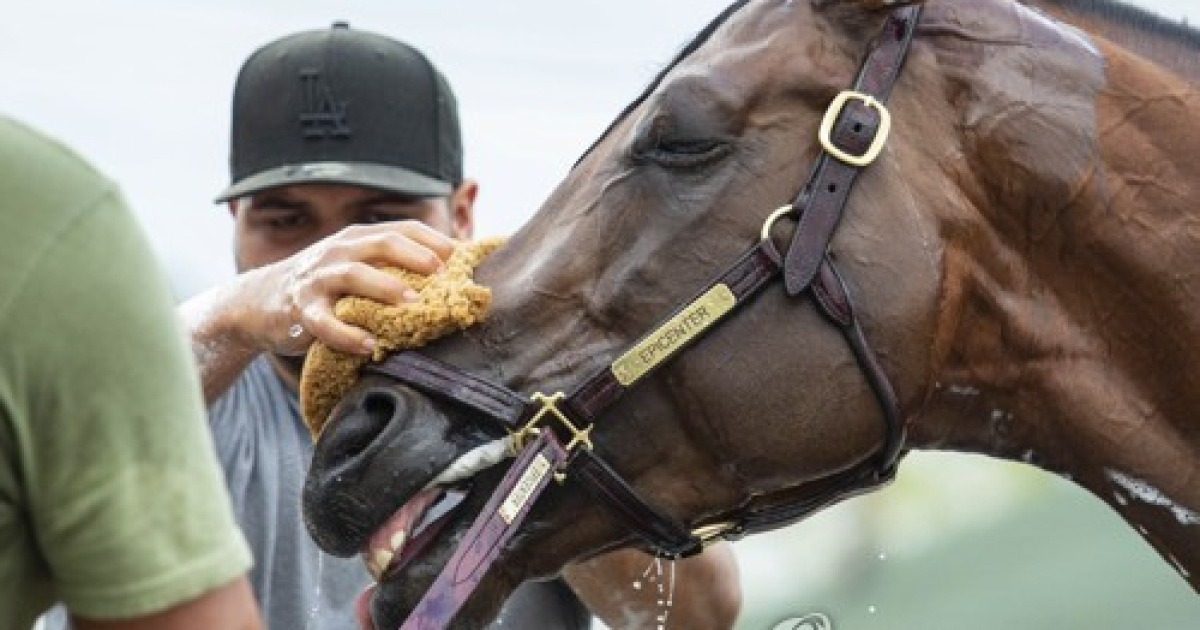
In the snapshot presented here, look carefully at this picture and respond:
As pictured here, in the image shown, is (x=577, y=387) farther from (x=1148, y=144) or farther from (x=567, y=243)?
(x=1148, y=144)

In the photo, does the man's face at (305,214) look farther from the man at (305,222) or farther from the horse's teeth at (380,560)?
the horse's teeth at (380,560)

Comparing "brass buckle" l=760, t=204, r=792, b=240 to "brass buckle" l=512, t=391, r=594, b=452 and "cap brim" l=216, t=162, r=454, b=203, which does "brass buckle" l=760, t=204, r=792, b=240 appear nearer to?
"brass buckle" l=512, t=391, r=594, b=452

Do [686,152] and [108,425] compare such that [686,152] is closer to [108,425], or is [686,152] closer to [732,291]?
[732,291]

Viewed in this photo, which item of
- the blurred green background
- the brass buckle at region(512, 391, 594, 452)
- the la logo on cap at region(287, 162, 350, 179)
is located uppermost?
the brass buckle at region(512, 391, 594, 452)

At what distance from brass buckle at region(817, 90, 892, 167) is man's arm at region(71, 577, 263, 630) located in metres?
1.43

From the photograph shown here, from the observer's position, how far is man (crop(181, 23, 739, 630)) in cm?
321

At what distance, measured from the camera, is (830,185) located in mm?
2617

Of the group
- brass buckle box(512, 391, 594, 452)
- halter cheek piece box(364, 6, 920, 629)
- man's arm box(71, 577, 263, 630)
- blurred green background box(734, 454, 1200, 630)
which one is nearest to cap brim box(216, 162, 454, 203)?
halter cheek piece box(364, 6, 920, 629)

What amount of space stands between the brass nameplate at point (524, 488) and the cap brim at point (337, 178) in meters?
1.09

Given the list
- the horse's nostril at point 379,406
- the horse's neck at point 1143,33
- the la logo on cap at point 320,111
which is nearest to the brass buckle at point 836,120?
the horse's neck at point 1143,33

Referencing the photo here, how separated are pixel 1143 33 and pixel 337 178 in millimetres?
1579

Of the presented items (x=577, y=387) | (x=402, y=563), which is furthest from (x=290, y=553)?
(x=577, y=387)

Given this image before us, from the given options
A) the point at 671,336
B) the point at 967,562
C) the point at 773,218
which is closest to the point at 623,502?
the point at 671,336

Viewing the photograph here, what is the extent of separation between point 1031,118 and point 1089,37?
9.2 inches
